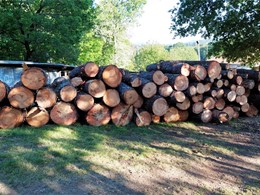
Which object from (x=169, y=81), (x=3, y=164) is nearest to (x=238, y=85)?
(x=169, y=81)

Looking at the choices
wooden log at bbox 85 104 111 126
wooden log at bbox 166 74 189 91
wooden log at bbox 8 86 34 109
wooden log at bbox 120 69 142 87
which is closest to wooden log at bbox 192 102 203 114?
wooden log at bbox 166 74 189 91

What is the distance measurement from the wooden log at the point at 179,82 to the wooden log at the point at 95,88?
1.89 m

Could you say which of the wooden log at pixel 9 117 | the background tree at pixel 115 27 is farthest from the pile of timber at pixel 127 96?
the background tree at pixel 115 27

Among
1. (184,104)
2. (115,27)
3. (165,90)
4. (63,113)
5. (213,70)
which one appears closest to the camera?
(63,113)

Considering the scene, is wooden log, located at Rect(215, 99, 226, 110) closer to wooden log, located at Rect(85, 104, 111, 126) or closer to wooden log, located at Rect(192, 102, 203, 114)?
wooden log, located at Rect(192, 102, 203, 114)

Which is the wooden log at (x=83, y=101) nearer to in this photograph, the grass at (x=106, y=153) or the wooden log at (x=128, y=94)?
the grass at (x=106, y=153)

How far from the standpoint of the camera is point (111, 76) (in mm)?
6918

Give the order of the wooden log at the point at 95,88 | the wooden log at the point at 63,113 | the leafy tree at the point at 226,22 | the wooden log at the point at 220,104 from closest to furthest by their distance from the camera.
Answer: the wooden log at the point at 63,113
the wooden log at the point at 95,88
the wooden log at the point at 220,104
the leafy tree at the point at 226,22

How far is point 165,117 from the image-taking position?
7.73 metres

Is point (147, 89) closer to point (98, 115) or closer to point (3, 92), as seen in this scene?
point (98, 115)

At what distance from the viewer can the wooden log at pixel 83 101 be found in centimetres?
659

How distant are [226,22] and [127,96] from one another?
6.82 metres

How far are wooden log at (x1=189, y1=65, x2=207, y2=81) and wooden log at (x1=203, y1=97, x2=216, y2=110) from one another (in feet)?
1.97

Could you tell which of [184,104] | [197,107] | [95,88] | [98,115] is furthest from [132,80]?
[197,107]
